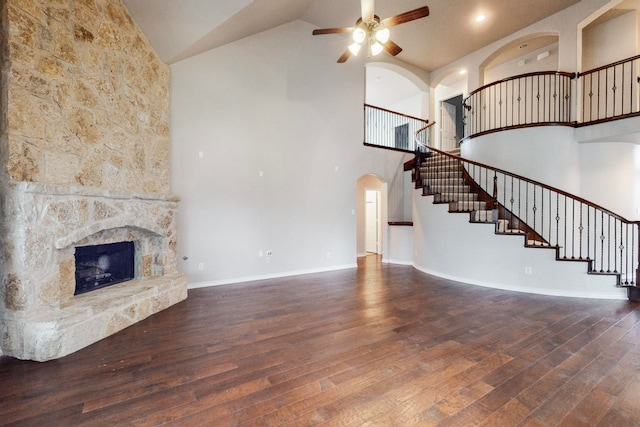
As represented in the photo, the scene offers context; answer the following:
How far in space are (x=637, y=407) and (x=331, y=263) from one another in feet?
15.4

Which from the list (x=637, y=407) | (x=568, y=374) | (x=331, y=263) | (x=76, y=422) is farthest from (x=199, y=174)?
(x=637, y=407)

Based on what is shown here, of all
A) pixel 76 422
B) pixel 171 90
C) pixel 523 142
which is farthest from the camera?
pixel 523 142

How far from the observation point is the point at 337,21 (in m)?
5.98

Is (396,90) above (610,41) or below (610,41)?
above

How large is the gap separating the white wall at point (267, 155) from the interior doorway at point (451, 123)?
4.52 m

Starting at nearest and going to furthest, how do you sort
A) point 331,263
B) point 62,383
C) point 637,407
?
point 637,407 → point 62,383 → point 331,263

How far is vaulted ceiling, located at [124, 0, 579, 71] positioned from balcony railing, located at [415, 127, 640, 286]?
10.2ft

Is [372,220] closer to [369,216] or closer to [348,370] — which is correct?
[369,216]

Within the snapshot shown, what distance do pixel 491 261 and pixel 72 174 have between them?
581 cm

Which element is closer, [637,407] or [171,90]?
[637,407]

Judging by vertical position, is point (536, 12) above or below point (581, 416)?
above

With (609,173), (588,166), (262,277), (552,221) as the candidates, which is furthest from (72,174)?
(609,173)

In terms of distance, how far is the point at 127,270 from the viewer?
3738 mm

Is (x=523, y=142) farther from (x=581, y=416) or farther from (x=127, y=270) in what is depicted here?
(x=127, y=270)
